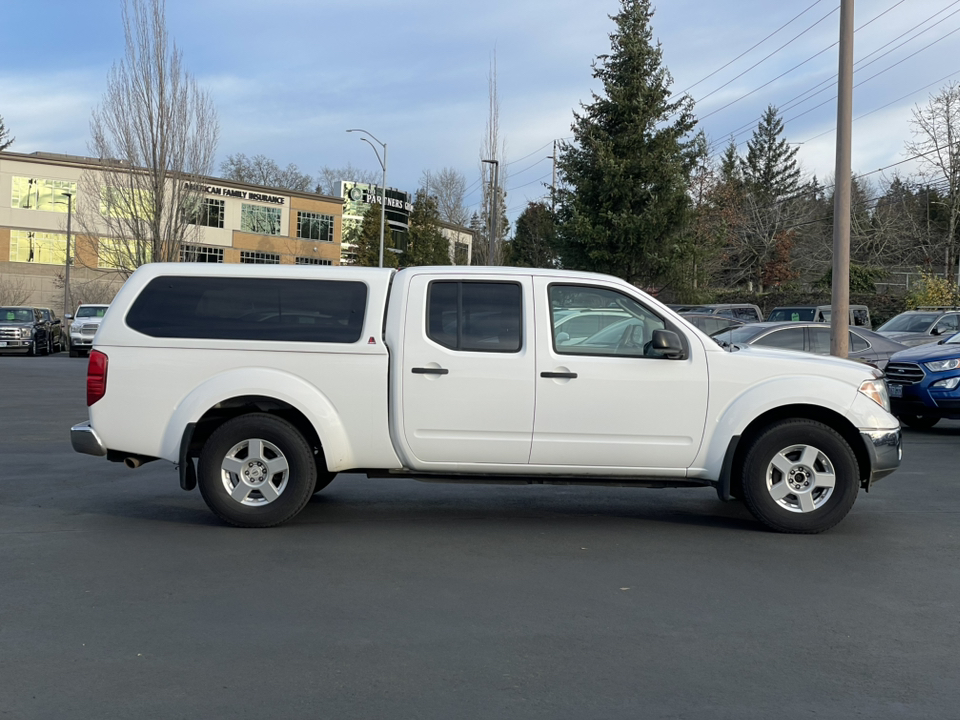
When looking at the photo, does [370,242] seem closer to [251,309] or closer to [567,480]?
[251,309]

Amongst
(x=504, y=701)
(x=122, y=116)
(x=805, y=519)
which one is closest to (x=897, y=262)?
(x=122, y=116)

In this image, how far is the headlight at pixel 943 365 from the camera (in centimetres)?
1298

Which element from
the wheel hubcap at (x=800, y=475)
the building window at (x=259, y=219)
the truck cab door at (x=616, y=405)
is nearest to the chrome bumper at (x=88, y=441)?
the truck cab door at (x=616, y=405)

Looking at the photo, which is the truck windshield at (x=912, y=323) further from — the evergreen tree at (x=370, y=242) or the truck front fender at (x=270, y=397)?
the evergreen tree at (x=370, y=242)

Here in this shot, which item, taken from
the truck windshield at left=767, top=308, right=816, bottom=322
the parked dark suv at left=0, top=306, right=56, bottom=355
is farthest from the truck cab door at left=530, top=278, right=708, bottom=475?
the parked dark suv at left=0, top=306, right=56, bottom=355

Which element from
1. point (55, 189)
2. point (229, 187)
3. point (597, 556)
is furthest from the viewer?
point (229, 187)

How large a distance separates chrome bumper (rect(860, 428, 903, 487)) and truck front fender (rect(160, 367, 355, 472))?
3.81m

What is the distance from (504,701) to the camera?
13.5 feet

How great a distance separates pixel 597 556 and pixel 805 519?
1.73 m

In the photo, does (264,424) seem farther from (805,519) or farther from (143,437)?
(805,519)

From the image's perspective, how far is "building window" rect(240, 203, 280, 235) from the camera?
236 feet

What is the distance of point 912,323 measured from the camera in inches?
939

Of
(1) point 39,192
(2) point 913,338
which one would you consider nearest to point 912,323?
(2) point 913,338

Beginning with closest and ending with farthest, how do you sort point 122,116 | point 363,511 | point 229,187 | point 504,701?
point 504,701, point 363,511, point 122,116, point 229,187
